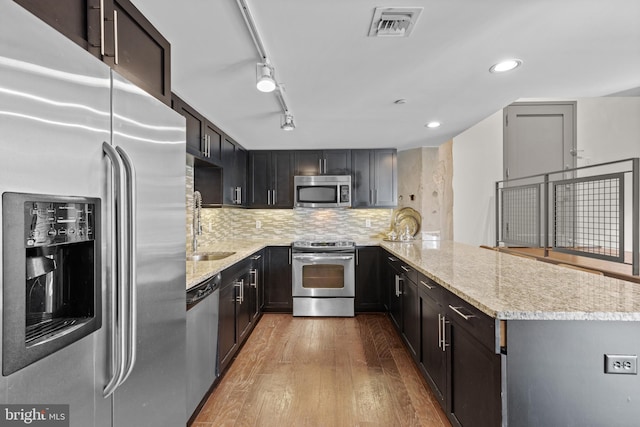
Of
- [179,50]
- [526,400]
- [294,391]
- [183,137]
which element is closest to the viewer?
[526,400]

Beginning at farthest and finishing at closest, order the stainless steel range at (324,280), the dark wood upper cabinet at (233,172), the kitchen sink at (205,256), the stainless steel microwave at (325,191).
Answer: the stainless steel microwave at (325,191) → the stainless steel range at (324,280) → the dark wood upper cabinet at (233,172) → the kitchen sink at (205,256)

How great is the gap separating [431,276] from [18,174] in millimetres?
Answer: 1929

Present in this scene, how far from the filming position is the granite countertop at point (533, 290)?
1211 millimetres

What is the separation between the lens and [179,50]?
1.75 meters

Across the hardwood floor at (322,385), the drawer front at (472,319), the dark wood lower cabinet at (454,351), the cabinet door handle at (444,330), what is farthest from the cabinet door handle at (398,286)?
the drawer front at (472,319)

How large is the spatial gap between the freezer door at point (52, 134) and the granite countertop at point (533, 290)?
4.53ft

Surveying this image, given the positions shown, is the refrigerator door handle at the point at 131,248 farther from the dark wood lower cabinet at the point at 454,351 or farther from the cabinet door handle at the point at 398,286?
the cabinet door handle at the point at 398,286

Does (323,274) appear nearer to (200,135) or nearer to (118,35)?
(200,135)

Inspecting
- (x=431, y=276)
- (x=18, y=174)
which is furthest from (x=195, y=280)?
(x=431, y=276)

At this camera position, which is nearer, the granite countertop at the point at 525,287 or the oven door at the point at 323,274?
the granite countertop at the point at 525,287

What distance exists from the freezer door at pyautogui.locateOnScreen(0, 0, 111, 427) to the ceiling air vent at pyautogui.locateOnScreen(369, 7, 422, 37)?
1.18m

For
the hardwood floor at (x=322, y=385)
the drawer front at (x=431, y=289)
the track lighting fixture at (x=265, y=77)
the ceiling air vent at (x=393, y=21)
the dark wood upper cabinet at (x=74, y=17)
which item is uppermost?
the ceiling air vent at (x=393, y=21)

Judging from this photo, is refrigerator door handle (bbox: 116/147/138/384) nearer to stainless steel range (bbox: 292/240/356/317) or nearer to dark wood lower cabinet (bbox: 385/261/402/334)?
dark wood lower cabinet (bbox: 385/261/402/334)

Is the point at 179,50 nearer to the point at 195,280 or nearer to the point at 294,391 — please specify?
the point at 195,280
